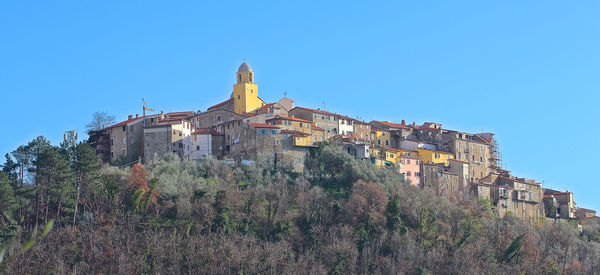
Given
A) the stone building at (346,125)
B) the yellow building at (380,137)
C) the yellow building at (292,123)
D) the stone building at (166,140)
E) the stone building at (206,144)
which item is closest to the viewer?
the stone building at (166,140)

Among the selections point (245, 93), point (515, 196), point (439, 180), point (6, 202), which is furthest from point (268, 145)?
point (515, 196)

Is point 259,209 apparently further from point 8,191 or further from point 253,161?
point 8,191

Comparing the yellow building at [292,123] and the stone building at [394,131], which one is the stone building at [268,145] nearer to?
the yellow building at [292,123]

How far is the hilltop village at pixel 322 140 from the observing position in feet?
210

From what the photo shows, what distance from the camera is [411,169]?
68188 millimetres

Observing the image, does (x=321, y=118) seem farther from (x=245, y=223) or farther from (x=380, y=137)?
(x=245, y=223)

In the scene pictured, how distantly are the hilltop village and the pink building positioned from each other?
9cm

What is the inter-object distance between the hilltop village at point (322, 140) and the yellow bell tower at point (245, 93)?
101mm

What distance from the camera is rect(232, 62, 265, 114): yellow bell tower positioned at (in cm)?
7350

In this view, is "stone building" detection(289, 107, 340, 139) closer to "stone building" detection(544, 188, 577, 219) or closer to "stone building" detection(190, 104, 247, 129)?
"stone building" detection(190, 104, 247, 129)

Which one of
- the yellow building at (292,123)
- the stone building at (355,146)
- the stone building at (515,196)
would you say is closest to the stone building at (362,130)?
the stone building at (355,146)

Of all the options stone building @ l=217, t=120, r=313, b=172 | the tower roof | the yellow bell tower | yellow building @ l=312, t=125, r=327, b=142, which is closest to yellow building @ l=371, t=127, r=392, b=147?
yellow building @ l=312, t=125, r=327, b=142

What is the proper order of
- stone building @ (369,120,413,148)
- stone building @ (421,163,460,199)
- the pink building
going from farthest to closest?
stone building @ (369,120,413,148) < the pink building < stone building @ (421,163,460,199)

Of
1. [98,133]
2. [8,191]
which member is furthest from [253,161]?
[8,191]
